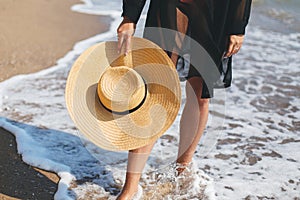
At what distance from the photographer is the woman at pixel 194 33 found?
8.20ft

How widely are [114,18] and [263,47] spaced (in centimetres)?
262

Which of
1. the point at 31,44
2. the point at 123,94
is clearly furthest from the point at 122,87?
the point at 31,44

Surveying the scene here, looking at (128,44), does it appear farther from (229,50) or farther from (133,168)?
(133,168)

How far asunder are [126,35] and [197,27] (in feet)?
1.35

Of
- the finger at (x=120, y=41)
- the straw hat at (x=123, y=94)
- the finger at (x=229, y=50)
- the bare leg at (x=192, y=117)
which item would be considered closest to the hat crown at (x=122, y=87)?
the straw hat at (x=123, y=94)

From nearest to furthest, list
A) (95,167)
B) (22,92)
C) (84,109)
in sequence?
1. (84,109)
2. (95,167)
3. (22,92)

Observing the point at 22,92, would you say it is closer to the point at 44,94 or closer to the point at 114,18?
the point at 44,94

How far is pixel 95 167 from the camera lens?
3.22 meters

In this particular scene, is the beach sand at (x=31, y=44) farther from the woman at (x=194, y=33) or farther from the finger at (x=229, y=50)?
→ the finger at (x=229, y=50)

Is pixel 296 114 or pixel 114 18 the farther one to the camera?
pixel 114 18

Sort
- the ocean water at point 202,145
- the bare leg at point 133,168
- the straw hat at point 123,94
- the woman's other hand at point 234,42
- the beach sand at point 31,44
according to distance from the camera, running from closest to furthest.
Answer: the straw hat at point 123,94
the woman's other hand at point 234,42
the bare leg at point 133,168
the beach sand at point 31,44
the ocean water at point 202,145

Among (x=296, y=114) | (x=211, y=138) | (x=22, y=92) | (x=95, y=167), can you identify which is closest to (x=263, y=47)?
(x=296, y=114)

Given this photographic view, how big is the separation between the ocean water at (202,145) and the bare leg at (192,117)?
24 cm

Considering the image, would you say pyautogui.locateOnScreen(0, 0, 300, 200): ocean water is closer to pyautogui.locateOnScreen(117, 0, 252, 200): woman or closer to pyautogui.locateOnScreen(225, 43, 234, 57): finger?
pyautogui.locateOnScreen(117, 0, 252, 200): woman
